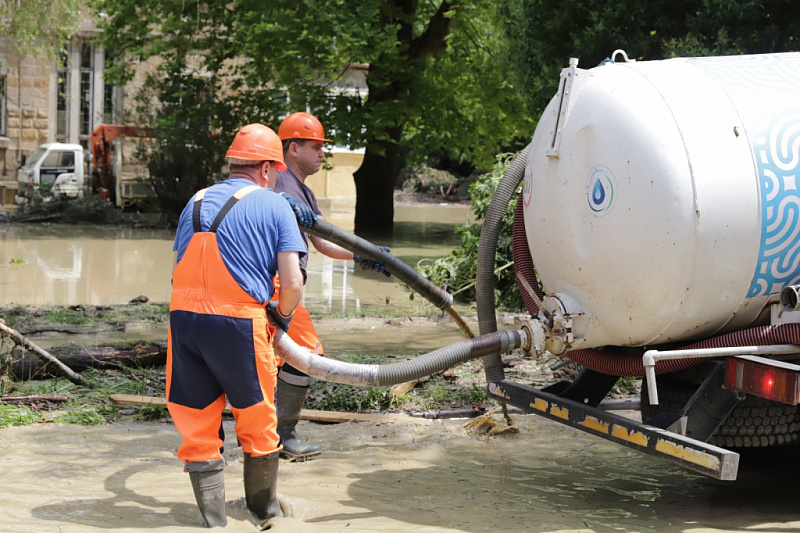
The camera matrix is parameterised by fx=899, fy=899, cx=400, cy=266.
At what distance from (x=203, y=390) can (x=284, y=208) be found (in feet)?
3.04

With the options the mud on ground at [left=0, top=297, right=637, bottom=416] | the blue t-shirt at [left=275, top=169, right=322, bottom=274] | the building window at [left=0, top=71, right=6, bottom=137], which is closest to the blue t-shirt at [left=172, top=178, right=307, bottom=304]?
the blue t-shirt at [left=275, top=169, right=322, bottom=274]

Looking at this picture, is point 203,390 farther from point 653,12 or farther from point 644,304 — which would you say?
point 653,12

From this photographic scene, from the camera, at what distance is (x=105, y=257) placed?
16547 mm

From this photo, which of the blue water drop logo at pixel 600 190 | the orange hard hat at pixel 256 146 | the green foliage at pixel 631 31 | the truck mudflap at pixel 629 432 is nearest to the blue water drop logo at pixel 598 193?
the blue water drop logo at pixel 600 190

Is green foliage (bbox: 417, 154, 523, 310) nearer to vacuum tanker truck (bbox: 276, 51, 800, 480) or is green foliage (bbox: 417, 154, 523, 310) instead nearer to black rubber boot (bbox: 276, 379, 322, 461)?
black rubber boot (bbox: 276, 379, 322, 461)

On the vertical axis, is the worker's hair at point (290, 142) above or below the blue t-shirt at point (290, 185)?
above

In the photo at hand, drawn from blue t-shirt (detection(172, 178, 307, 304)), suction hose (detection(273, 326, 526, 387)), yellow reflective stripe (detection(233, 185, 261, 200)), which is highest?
yellow reflective stripe (detection(233, 185, 261, 200))

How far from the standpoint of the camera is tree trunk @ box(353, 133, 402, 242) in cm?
2216

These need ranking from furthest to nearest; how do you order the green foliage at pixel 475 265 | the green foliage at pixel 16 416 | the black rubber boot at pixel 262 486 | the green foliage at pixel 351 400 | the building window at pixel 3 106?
the building window at pixel 3 106 → the green foliage at pixel 475 265 → the green foliage at pixel 351 400 → the green foliage at pixel 16 416 → the black rubber boot at pixel 262 486

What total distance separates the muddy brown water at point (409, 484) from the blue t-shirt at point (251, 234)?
3.91 feet

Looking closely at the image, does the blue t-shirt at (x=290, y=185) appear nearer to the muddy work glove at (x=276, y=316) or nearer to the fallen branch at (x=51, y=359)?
the muddy work glove at (x=276, y=316)

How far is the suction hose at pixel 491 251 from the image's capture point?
5.52 meters

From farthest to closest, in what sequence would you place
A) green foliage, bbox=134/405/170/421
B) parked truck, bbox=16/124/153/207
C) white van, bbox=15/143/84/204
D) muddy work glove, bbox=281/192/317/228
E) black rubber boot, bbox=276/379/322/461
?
white van, bbox=15/143/84/204 < parked truck, bbox=16/124/153/207 < green foliage, bbox=134/405/170/421 < black rubber boot, bbox=276/379/322/461 < muddy work glove, bbox=281/192/317/228

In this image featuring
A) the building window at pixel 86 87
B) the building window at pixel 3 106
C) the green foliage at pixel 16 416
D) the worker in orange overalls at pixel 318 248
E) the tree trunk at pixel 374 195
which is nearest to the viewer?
the worker in orange overalls at pixel 318 248
